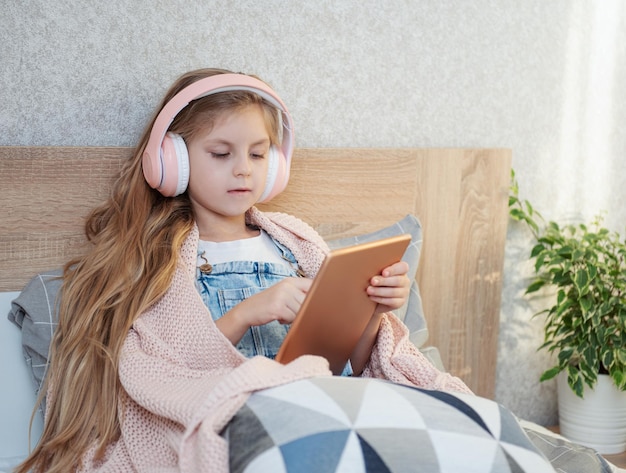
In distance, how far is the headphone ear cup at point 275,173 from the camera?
1447 mm

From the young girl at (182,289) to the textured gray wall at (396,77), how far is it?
0.15 meters

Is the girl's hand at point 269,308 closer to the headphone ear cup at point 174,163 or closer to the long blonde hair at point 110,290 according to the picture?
the long blonde hair at point 110,290

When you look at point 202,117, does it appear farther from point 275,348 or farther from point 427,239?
point 427,239

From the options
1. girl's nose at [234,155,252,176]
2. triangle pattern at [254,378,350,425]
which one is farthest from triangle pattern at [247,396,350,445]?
girl's nose at [234,155,252,176]

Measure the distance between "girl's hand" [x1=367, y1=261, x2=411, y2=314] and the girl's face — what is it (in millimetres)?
313

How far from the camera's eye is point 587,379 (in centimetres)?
185

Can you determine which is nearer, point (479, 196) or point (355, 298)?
point (355, 298)

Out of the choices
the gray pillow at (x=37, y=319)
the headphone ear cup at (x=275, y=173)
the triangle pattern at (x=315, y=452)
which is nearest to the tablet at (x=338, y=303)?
the triangle pattern at (x=315, y=452)

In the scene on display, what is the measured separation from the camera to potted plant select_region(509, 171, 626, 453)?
1.84m

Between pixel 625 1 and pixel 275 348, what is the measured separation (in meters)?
1.33

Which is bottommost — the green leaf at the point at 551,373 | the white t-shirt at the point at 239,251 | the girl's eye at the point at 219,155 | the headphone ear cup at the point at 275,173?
the green leaf at the point at 551,373

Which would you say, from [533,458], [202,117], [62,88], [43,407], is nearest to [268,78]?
[202,117]

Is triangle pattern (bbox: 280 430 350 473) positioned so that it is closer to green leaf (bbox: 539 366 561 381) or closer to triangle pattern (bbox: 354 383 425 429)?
triangle pattern (bbox: 354 383 425 429)

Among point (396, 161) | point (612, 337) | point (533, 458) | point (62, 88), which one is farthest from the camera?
point (612, 337)
